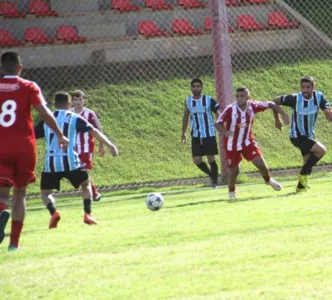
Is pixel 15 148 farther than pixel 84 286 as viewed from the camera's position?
Yes

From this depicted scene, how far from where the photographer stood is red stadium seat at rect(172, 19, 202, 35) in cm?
2682

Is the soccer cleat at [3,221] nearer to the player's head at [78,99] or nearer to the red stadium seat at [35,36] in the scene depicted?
the player's head at [78,99]

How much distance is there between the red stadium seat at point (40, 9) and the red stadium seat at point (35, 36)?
552mm

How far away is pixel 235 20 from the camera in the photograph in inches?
1080

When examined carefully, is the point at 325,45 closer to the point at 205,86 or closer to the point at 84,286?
the point at 205,86

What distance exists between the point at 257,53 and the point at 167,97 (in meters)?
3.28

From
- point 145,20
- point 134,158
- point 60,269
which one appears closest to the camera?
point 60,269

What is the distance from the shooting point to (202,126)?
21.1m

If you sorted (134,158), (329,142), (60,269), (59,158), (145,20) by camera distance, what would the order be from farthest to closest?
(145,20) < (329,142) < (134,158) < (59,158) < (60,269)

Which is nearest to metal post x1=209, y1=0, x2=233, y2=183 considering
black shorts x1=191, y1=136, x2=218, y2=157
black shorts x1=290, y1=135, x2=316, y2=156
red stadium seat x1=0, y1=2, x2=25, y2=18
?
black shorts x1=191, y1=136, x2=218, y2=157

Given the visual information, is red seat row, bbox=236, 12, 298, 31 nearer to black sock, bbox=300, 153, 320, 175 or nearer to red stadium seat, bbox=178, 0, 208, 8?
red stadium seat, bbox=178, 0, 208, 8

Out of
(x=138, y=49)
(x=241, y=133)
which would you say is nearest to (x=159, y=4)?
A: (x=138, y=49)

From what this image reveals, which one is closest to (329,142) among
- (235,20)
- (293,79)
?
(293,79)

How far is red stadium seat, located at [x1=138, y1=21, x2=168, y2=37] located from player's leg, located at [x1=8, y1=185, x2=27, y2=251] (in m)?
16.0
